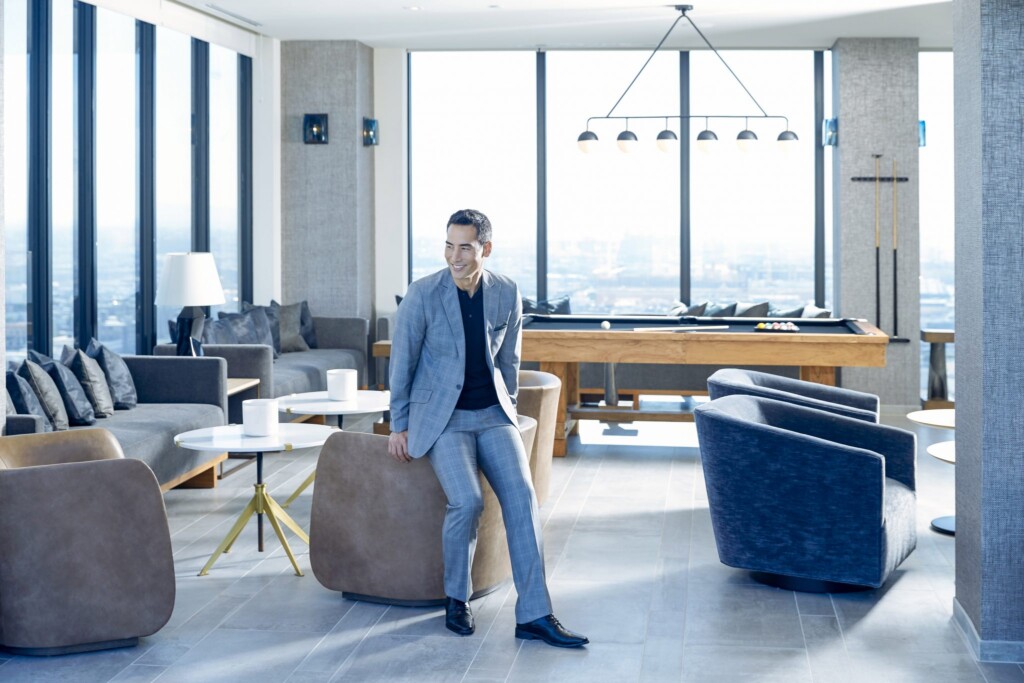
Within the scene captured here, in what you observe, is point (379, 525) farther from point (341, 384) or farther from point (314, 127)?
point (314, 127)

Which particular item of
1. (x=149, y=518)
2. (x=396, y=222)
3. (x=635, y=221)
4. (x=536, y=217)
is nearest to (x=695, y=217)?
(x=635, y=221)

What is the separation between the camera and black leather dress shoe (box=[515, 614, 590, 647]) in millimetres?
3770

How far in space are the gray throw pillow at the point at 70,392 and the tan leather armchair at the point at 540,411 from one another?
2.12 metres

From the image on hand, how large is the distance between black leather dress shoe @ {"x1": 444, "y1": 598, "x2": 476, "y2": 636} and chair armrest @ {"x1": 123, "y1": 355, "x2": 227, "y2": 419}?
3032mm

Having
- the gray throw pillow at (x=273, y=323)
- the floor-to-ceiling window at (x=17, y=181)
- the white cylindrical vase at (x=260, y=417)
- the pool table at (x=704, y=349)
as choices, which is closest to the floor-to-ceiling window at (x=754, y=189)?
the pool table at (x=704, y=349)

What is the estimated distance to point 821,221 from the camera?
10.0m

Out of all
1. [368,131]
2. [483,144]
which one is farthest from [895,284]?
[368,131]

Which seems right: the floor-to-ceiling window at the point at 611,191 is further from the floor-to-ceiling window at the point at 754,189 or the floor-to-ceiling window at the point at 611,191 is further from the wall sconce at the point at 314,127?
the wall sconce at the point at 314,127

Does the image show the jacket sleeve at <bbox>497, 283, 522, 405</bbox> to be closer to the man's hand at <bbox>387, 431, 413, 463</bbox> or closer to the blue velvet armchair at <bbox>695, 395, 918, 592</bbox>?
the man's hand at <bbox>387, 431, 413, 463</bbox>

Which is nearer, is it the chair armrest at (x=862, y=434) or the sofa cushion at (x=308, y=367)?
the chair armrest at (x=862, y=434)

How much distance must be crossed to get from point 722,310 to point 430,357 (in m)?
5.76

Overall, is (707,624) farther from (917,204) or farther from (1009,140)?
(917,204)

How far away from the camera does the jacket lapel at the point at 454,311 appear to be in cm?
393

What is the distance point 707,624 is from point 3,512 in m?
2.27
